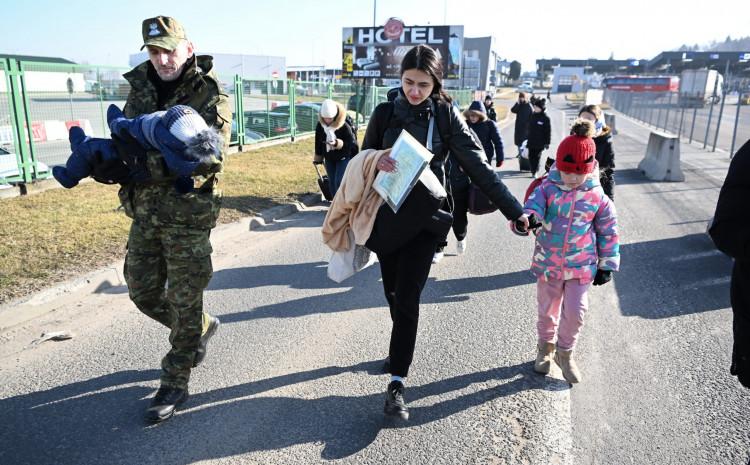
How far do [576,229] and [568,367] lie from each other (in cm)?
92

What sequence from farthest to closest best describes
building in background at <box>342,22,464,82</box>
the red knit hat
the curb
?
building in background at <box>342,22,464,82</box>, the curb, the red knit hat

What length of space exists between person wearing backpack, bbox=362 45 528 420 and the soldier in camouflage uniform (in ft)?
3.15

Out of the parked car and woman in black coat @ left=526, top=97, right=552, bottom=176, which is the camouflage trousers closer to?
woman in black coat @ left=526, top=97, right=552, bottom=176

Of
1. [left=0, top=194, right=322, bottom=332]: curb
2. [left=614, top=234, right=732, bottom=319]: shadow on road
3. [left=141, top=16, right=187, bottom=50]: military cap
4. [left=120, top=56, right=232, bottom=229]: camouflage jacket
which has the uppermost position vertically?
[left=141, top=16, right=187, bottom=50]: military cap

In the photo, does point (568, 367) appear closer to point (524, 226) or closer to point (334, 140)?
point (524, 226)

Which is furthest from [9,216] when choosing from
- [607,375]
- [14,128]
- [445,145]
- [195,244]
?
[607,375]

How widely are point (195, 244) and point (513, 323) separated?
2705mm

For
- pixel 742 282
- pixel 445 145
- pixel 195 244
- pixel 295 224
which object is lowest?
pixel 295 224

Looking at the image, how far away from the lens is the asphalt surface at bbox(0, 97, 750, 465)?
2898 mm

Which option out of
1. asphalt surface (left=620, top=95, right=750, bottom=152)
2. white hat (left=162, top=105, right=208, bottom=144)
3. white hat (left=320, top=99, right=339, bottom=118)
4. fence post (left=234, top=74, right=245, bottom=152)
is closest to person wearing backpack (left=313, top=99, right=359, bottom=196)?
white hat (left=320, top=99, right=339, bottom=118)

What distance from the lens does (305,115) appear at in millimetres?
19562

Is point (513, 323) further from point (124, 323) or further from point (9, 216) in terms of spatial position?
point (9, 216)

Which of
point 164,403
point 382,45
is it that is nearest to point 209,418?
point 164,403

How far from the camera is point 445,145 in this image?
316 centimetres
